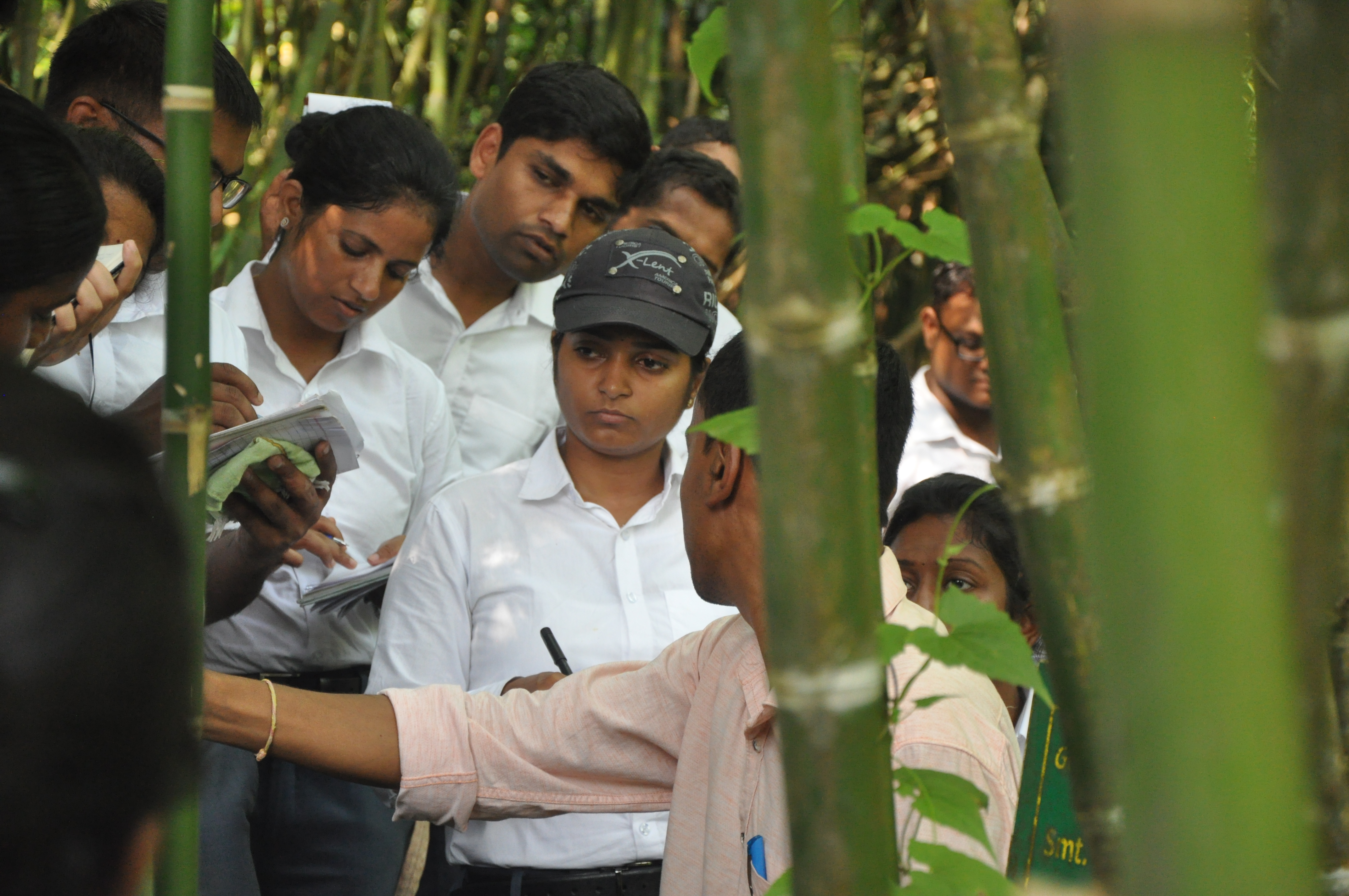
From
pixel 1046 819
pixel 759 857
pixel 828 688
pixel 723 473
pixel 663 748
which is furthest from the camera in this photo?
pixel 663 748

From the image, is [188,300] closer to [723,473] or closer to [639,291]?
[723,473]

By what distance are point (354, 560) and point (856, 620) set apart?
1.46 meters

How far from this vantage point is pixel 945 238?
0.57 meters

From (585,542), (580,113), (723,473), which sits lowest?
(585,542)

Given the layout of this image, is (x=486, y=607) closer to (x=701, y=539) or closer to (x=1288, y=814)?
(x=701, y=539)

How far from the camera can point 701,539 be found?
3.99ft

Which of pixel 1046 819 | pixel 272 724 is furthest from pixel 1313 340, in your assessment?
pixel 272 724

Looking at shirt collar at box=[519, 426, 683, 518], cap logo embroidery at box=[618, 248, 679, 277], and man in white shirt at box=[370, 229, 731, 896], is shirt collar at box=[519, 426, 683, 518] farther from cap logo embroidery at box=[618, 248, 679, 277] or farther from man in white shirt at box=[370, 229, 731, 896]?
cap logo embroidery at box=[618, 248, 679, 277]

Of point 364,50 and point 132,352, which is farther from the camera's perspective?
point 364,50

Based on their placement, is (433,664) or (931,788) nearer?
(931,788)

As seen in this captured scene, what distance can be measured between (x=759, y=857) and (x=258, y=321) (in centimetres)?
119

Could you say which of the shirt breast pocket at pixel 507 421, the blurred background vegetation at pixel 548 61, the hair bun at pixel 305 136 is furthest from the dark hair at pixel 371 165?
the blurred background vegetation at pixel 548 61

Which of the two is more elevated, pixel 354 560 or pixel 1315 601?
pixel 1315 601

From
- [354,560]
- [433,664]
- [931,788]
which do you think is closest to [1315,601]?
[931,788]
